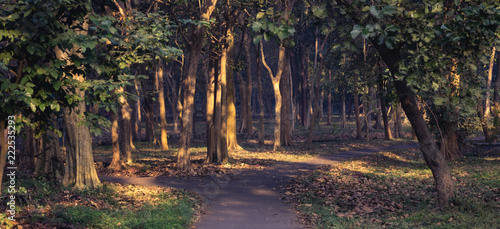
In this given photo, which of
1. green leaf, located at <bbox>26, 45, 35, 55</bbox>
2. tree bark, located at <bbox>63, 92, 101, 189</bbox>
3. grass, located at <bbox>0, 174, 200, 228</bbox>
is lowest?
grass, located at <bbox>0, 174, 200, 228</bbox>

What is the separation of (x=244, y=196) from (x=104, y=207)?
14.1 ft

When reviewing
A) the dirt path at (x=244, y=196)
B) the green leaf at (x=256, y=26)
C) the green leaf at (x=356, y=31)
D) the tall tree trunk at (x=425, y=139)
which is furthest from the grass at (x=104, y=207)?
the tall tree trunk at (x=425, y=139)

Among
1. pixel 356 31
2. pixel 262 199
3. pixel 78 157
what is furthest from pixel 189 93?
pixel 356 31

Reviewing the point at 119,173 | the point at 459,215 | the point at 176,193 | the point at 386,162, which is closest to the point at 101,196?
the point at 176,193

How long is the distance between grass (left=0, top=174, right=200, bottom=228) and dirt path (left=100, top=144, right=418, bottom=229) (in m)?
0.63

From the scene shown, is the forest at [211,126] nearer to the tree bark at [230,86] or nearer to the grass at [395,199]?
the grass at [395,199]

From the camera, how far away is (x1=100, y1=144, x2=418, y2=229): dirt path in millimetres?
8984

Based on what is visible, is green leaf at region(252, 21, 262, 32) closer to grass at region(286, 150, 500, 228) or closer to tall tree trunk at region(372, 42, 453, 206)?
tall tree trunk at region(372, 42, 453, 206)

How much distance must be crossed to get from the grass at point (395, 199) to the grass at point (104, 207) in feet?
10.2

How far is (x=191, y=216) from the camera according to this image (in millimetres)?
9320

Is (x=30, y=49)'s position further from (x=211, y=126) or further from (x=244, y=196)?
(x=211, y=126)

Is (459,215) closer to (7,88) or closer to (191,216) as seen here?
(191,216)

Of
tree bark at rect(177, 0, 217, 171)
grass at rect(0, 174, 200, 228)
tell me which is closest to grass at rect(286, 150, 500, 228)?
grass at rect(0, 174, 200, 228)

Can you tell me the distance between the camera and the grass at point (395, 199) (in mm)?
8484
